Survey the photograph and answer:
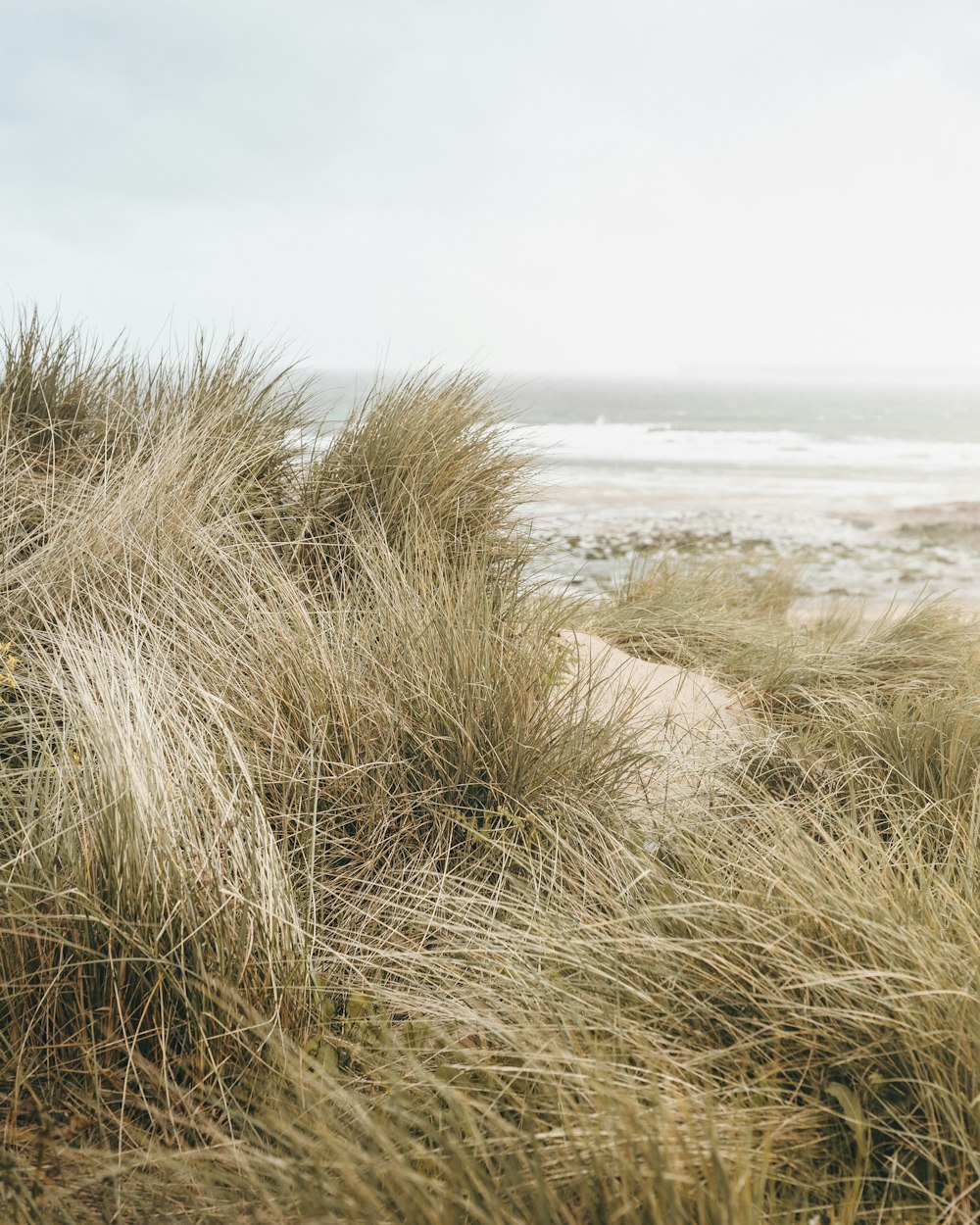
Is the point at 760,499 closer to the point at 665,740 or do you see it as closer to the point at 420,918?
the point at 665,740

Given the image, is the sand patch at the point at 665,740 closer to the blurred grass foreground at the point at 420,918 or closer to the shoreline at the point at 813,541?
the blurred grass foreground at the point at 420,918

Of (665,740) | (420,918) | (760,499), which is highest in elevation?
(760,499)

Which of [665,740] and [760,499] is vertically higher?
[760,499]

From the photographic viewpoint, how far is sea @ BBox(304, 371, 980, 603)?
650 centimetres

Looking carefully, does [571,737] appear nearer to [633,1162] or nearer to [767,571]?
[633,1162]

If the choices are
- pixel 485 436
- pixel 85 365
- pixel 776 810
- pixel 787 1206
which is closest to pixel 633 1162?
pixel 787 1206

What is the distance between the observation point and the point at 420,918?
1612mm

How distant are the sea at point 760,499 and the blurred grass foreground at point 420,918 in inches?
31.1

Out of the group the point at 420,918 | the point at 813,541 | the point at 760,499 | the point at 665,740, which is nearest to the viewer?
the point at 420,918

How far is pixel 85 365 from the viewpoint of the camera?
357 centimetres

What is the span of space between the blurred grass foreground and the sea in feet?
2.59

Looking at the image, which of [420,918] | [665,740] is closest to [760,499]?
[665,740]

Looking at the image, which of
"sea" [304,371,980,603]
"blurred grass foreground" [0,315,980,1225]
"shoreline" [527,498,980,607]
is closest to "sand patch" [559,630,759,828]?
"blurred grass foreground" [0,315,980,1225]

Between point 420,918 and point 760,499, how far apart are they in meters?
13.7
